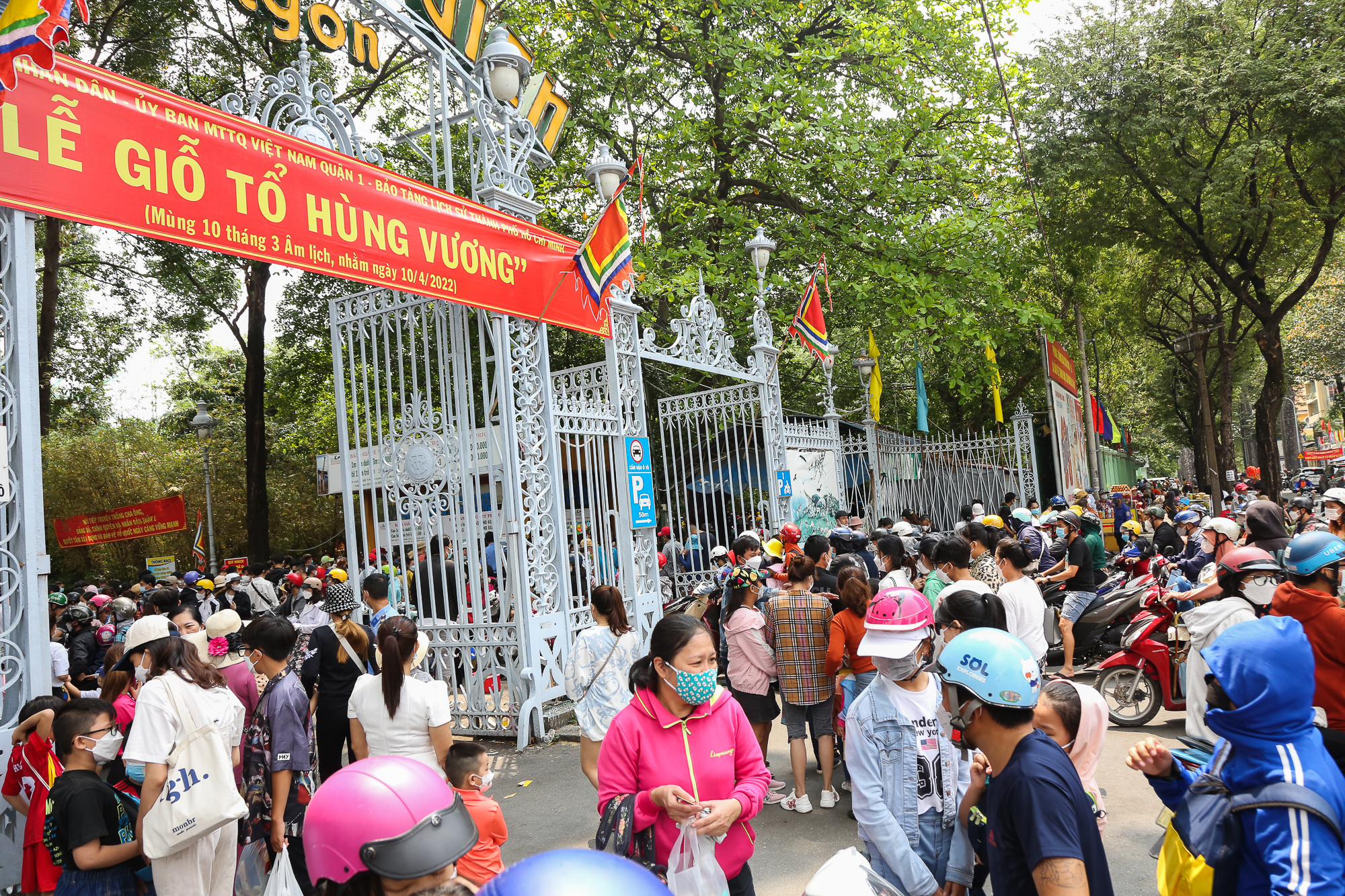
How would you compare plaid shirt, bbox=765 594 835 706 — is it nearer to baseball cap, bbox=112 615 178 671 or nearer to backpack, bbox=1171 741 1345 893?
backpack, bbox=1171 741 1345 893

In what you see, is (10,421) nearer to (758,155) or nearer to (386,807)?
(386,807)

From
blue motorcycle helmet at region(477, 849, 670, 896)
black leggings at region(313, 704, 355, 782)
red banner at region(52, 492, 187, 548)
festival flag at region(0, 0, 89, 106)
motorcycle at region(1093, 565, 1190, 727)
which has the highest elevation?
festival flag at region(0, 0, 89, 106)

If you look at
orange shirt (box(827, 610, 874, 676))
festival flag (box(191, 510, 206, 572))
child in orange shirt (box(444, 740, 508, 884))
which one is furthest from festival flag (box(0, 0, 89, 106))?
festival flag (box(191, 510, 206, 572))

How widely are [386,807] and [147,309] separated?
18.7 metres

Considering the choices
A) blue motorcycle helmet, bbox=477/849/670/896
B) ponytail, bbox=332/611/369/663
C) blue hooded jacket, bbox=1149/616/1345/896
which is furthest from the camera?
ponytail, bbox=332/611/369/663

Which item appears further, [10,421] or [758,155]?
[758,155]

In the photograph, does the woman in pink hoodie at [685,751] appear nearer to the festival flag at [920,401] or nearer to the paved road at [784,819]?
the paved road at [784,819]

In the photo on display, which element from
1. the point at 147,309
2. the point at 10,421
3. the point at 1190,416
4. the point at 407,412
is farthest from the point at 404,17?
the point at 1190,416

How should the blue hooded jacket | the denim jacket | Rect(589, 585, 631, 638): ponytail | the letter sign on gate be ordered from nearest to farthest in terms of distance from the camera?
the blue hooded jacket, the denim jacket, Rect(589, 585, 631, 638): ponytail, the letter sign on gate

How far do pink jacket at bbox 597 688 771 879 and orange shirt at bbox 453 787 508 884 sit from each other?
2.03ft

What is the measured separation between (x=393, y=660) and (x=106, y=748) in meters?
1.16

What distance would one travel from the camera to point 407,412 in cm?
791

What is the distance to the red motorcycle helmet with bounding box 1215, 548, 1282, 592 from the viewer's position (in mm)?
4762

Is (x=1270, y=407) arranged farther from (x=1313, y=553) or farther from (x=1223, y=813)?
(x=1223, y=813)
